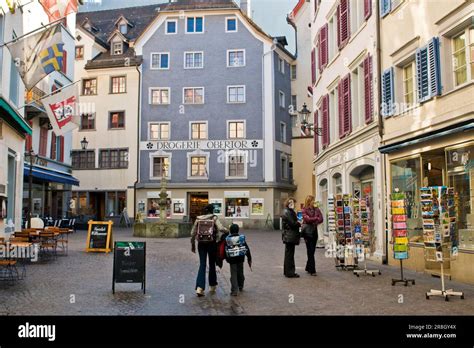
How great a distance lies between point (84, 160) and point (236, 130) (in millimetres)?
12931

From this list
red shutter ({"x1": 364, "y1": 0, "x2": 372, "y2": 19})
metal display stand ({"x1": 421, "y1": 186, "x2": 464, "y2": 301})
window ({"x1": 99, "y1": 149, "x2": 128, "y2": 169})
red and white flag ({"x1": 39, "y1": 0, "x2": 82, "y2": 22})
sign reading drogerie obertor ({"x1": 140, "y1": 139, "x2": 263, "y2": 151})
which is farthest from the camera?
window ({"x1": 99, "y1": 149, "x2": 128, "y2": 169})

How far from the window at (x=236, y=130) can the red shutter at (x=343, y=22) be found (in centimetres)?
2035

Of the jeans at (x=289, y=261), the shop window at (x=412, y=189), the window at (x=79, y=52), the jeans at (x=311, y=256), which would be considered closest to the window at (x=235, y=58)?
the window at (x=79, y=52)

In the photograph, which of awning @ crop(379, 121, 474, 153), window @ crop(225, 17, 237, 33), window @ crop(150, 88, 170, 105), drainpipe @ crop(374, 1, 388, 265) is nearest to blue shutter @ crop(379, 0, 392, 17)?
drainpipe @ crop(374, 1, 388, 265)

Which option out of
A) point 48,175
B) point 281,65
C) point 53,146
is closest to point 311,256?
point 48,175

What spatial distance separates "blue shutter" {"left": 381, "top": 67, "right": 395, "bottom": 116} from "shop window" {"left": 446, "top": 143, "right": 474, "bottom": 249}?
11.4 feet

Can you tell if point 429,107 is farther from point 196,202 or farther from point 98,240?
point 196,202

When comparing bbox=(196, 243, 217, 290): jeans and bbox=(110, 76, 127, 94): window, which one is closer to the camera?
bbox=(196, 243, 217, 290): jeans

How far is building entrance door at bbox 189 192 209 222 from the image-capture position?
40.9 meters

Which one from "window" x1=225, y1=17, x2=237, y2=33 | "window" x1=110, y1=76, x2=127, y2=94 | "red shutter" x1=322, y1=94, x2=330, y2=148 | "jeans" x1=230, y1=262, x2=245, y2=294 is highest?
"window" x1=225, y1=17, x2=237, y2=33

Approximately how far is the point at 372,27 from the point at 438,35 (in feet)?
14.1

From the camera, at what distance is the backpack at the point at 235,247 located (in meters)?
9.88

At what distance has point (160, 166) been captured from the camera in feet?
135

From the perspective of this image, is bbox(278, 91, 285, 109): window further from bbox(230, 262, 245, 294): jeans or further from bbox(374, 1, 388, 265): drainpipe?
bbox(230, 262, 245, 294): jeans
